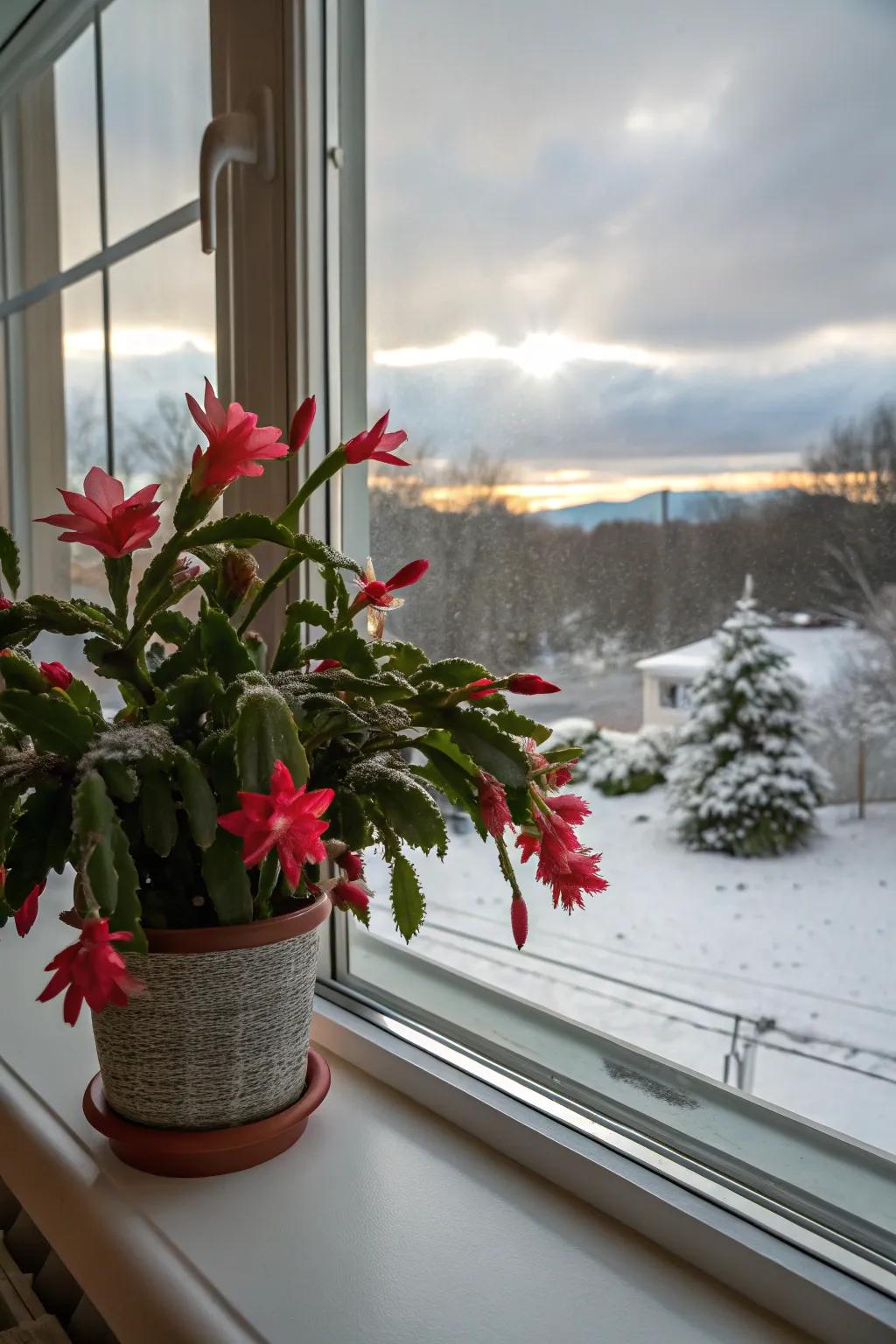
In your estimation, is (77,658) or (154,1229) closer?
(154,1229)

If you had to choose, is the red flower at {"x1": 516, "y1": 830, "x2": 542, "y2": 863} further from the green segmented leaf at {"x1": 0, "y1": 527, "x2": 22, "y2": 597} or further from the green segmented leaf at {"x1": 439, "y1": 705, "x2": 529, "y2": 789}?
the green segmented leaf at {"x1": 0, "y1": 527, "x2": 22, "y2": 597}

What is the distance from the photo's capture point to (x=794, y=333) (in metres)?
0.69

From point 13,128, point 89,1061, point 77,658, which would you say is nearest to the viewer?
point 89,1061

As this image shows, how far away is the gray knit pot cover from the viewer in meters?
0.69

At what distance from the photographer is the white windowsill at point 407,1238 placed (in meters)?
0.62

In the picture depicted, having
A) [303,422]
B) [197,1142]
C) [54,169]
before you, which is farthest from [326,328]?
[54,169]

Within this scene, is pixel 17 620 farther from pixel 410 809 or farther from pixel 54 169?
pixel 54 169

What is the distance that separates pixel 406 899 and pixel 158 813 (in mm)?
196

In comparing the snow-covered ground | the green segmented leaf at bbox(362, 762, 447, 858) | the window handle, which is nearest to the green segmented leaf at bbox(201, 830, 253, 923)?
the green segmented leaf at bbox(362, 762, 447, 858)

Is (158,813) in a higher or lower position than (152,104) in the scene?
lower

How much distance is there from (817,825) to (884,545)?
202 millimetres

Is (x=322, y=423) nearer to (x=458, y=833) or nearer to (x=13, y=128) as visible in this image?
(x=458, y=833)

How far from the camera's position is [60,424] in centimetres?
167

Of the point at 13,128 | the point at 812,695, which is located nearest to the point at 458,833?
the point at 812,695
